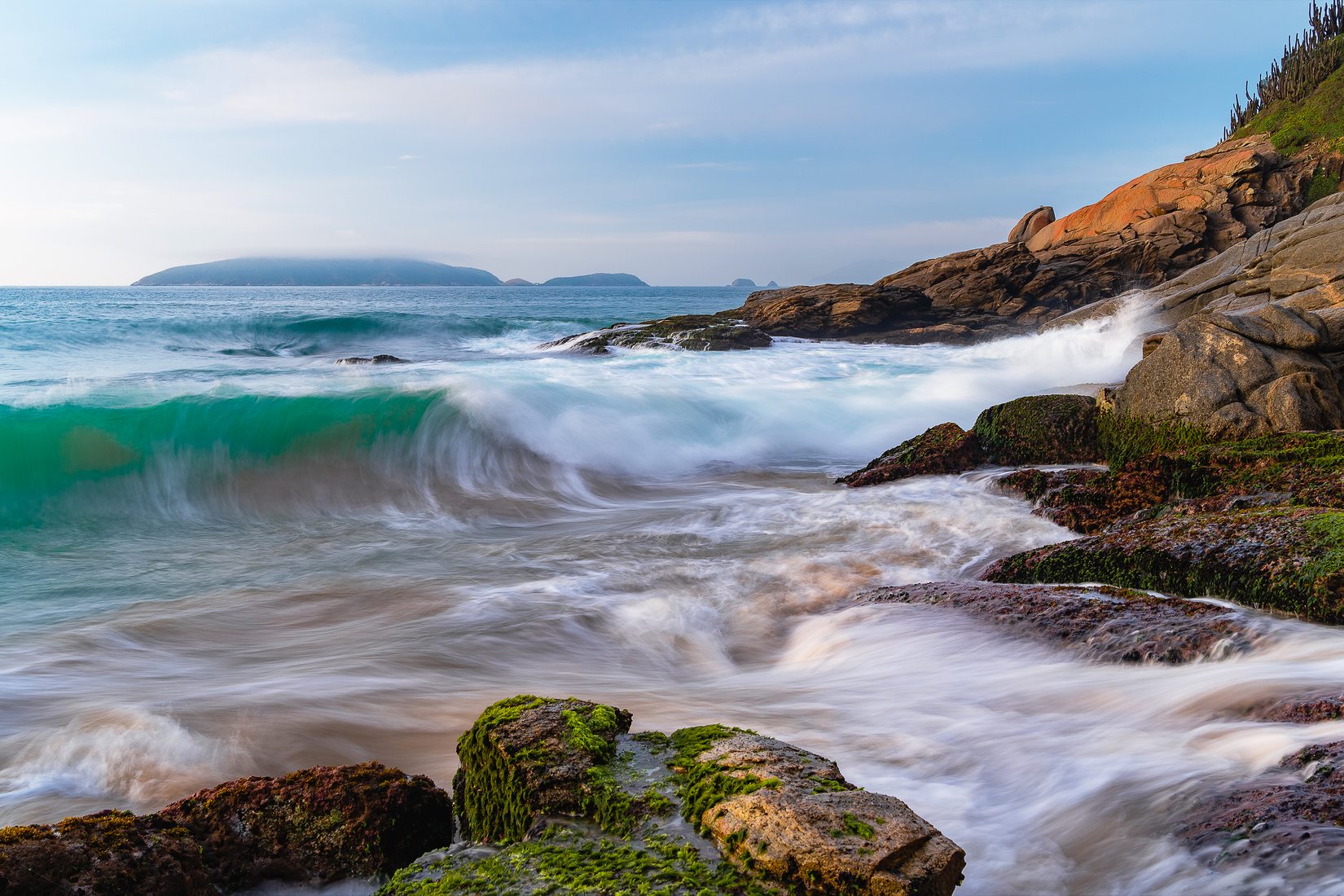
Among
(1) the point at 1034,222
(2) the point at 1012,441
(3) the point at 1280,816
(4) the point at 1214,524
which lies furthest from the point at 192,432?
(1) the point at 1034,222

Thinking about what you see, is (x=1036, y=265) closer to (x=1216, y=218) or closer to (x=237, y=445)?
(x=1216, y=218)

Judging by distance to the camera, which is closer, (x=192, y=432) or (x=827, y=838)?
(x=827, y=838)

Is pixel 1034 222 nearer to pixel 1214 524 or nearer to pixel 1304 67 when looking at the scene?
pixel 1304 67

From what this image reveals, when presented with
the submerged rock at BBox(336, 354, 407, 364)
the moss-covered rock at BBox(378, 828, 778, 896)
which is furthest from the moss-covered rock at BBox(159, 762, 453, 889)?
the submerged rock at BBox(336, 354, 407, 364)

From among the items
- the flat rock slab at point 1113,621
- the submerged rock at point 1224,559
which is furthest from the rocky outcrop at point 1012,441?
the flat rock slab at point 1113,621

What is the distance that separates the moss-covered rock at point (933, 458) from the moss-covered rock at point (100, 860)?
26.2 ft

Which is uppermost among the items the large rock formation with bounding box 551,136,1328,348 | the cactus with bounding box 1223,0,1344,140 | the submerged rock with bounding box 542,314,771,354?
the cactus with bounding box 1223,0,1344,140

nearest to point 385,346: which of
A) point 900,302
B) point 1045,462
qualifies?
point 900,302

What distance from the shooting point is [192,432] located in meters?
12.4

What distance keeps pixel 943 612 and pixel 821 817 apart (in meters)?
3.43

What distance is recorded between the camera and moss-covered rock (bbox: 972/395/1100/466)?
8961mm

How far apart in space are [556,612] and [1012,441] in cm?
555

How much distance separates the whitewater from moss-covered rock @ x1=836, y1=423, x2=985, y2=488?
0.29 m

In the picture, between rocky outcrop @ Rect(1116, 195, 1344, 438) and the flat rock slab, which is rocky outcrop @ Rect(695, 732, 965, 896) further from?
rocky outcrop @ Rect(1116, 195, 1344, 438)
